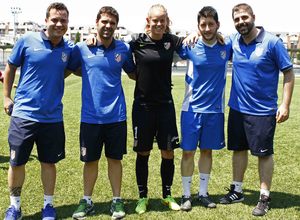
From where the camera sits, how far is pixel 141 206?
4.73 m

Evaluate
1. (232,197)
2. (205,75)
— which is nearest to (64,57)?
(205,75)

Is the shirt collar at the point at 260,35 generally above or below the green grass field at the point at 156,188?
above

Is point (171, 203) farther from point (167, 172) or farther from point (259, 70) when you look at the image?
point (259, 70)

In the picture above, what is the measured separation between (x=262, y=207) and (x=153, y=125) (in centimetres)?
157

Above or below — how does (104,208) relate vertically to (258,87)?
A: below

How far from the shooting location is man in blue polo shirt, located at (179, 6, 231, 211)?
4.74 m

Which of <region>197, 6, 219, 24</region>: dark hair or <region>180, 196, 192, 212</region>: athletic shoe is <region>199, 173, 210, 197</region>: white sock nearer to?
<region>180, 196, 192, 212</region>: athletic shoe

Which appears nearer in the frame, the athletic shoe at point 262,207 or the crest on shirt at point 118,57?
the crest on shirt at point 118,57

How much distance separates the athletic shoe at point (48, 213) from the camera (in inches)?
172

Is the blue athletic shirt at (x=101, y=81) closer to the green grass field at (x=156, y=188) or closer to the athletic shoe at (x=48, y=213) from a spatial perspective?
the athletic shoe at (x=48, y=213)

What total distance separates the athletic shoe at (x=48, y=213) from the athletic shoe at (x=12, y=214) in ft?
0.85

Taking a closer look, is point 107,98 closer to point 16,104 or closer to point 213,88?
point 16,104

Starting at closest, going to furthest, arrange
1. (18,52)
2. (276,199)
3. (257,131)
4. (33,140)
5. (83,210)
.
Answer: (18,52), (33,140), (83,210), (257,131), (276,199)

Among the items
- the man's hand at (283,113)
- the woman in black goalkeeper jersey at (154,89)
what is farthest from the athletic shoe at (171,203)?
the man's hand at (283,113)
